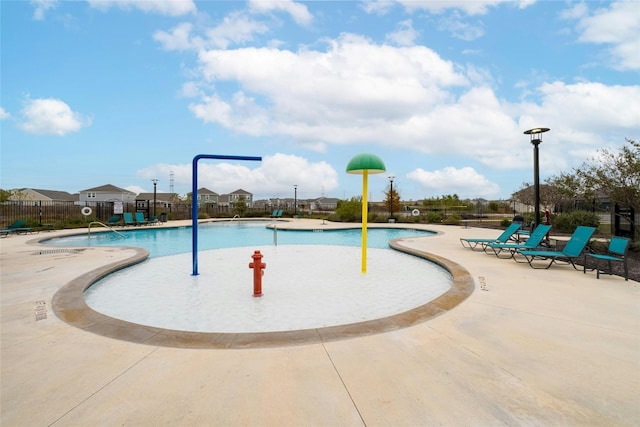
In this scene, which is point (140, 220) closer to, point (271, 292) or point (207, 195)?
point (271, 292)

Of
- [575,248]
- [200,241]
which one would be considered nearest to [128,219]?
[200,241]

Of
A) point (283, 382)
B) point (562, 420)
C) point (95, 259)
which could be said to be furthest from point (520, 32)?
point (95, 259)

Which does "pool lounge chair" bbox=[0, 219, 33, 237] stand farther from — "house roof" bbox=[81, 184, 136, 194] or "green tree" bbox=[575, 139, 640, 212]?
"house roof" bbox=[81, 184, 136, 194]

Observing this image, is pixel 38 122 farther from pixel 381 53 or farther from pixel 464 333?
pixel 464 333

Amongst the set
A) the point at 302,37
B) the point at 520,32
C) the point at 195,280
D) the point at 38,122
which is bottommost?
the point at 195,280

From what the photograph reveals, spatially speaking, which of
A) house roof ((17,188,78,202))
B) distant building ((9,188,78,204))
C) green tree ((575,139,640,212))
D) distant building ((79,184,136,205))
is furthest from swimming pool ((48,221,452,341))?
house roof ((17,188,78,202))

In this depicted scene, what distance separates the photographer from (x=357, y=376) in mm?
2447

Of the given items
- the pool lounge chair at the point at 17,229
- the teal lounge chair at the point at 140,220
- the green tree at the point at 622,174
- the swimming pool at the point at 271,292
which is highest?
the green tree at the point at 622,174

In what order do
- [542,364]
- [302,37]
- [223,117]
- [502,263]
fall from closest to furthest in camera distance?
[542,364], [502,263], [302,37], [223,117]

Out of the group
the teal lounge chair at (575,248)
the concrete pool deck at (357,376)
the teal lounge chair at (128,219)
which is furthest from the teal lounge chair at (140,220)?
the teal lounge chair at (575,248)

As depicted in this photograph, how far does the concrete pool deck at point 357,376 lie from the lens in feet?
6.54

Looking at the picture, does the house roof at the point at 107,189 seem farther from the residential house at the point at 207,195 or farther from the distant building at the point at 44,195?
the residential house at the point at 207,195

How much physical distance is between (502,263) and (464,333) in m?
5.13

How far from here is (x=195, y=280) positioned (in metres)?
6.56
